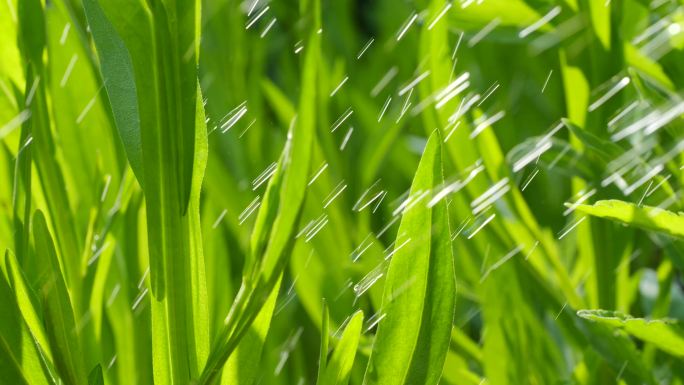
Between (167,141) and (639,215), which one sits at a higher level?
(167,141)

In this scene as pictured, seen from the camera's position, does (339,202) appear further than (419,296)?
Yes

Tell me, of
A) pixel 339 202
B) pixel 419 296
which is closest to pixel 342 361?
pixel 419 296

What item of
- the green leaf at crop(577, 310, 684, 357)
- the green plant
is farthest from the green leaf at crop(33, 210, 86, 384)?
the green leaf at crop(577, 310, 684, 357)

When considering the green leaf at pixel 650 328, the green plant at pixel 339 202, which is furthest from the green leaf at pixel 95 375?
the green leaf at pixel 650 328

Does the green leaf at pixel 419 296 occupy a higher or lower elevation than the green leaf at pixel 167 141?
lower

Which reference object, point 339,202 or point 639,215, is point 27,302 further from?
point 339,202

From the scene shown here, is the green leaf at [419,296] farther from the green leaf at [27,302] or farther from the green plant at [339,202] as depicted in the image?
the green leaf at [27,302]

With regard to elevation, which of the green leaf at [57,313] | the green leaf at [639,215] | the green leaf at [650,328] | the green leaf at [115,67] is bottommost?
the green leaf at [650,328]
